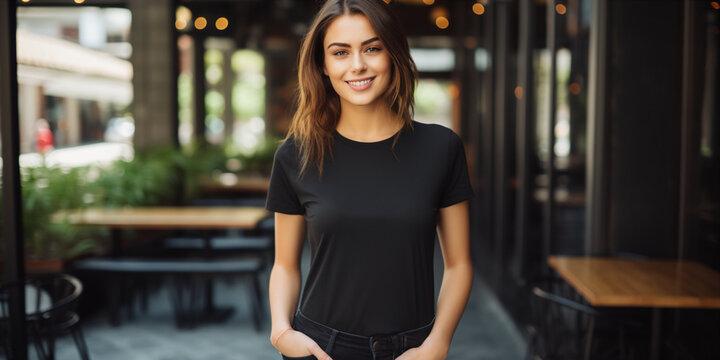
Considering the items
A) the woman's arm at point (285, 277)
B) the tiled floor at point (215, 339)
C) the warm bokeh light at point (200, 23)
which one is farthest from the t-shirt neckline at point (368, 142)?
the warm bokeh light at point (200, 23)

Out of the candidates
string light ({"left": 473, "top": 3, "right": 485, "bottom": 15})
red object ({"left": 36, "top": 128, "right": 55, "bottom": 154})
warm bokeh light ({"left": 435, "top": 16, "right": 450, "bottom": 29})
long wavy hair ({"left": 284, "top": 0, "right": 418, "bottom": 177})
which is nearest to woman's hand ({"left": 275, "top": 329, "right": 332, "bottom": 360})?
long wavy hair ({"left": 284, "top": 0, "right": 418, "bottom": 177})

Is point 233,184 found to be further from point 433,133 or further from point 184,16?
point 433,133

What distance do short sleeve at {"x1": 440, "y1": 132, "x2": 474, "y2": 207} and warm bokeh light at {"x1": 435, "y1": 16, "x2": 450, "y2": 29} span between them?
435 inches

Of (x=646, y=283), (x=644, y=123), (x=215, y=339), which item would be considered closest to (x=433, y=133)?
(x=646, y=283)

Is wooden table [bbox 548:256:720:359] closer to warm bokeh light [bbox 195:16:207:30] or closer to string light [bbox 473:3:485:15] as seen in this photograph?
string light [bbox 473:3:485:15]

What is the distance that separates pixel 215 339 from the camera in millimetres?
4531

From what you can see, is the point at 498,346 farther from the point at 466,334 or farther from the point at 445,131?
the point at 445,131

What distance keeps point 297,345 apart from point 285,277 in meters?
0.17

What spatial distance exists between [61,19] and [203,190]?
2.30 m

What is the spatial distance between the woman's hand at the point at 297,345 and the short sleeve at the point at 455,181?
427mm

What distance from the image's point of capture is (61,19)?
6.64m

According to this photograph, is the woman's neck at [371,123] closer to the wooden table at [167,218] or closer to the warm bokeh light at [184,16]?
the wooden table at [167,218]

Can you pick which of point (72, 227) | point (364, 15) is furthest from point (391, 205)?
point (72, 227)

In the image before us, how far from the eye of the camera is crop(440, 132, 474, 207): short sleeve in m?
1.57
